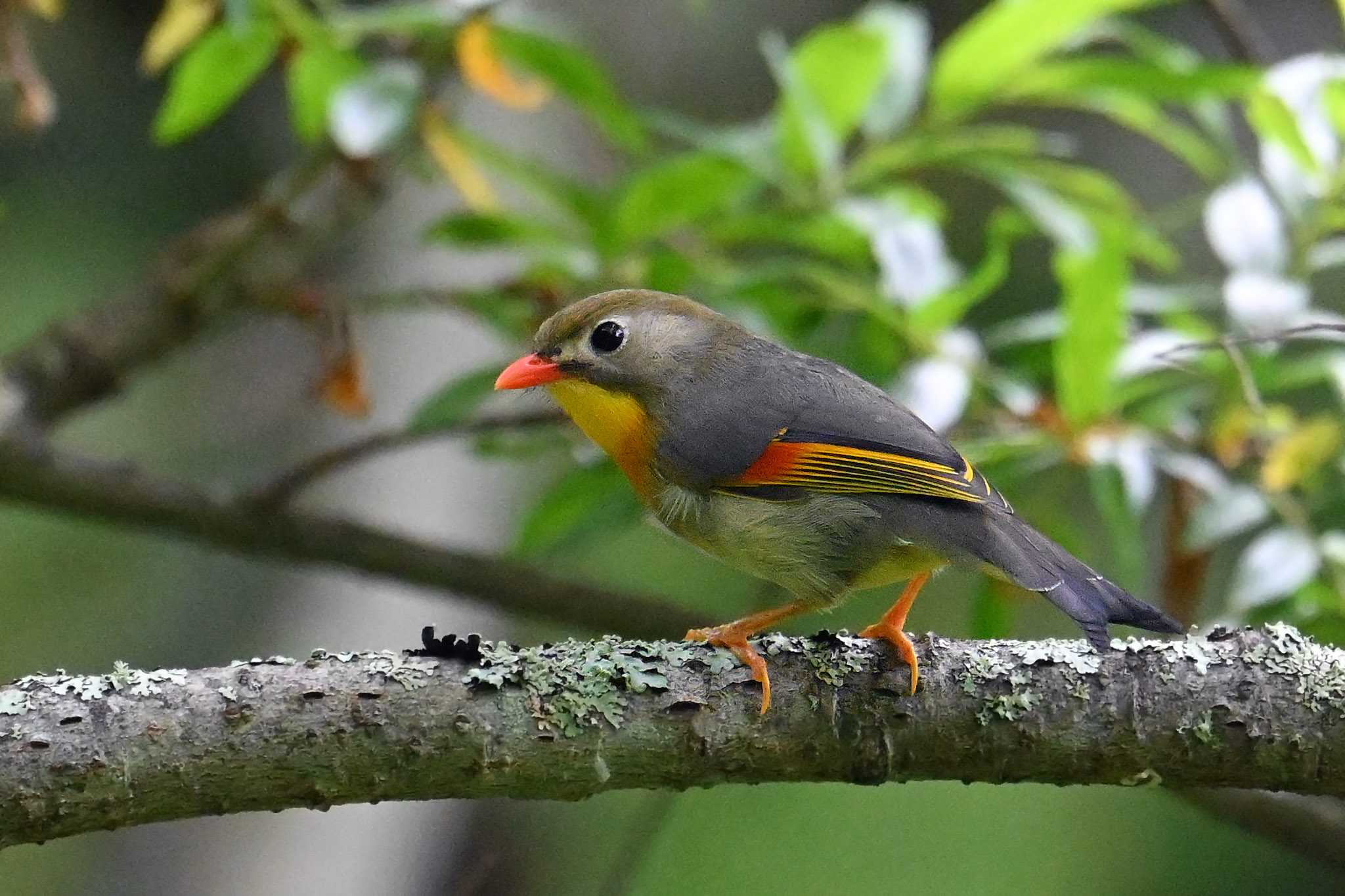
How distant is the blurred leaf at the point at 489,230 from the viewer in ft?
11.5

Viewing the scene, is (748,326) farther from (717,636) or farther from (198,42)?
(198,42)

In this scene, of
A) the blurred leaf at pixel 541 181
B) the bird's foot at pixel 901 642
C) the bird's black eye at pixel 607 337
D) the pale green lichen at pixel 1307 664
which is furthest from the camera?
the blurred leaf at pixel 541 181

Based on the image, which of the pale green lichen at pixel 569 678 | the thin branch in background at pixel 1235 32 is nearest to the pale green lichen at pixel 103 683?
the pale green lichen at pixel 569 678

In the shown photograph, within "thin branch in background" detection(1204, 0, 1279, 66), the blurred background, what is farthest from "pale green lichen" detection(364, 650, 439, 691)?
"thin branch in background" detection(1204, 0, 1279, 66)

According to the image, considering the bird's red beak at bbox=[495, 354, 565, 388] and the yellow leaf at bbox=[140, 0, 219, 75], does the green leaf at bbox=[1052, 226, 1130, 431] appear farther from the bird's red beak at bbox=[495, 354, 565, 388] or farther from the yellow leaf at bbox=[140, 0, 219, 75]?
the yellow leaf at bbox=[140, 0, 219, 75]

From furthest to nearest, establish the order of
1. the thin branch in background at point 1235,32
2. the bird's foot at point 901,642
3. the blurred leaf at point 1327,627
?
the thin branch in background at point 1235,32 → the blurred leaf at point 1327,627 → the bird's foot at point 901,642

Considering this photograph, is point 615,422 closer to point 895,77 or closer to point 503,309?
point 503,309

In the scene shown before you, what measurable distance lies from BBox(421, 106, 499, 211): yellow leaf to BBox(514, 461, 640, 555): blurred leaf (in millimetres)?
799

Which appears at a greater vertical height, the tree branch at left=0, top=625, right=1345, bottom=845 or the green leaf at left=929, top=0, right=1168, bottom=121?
the green leaf at left=929, top=0, right=1168, bottom=121

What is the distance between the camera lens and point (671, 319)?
136 inches

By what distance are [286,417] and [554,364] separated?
2.43 meters

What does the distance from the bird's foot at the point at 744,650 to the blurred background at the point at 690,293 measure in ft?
2.48

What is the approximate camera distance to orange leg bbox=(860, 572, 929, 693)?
2.56 m

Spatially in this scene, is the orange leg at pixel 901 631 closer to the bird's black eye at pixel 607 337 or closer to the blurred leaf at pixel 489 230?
the bird's black eye at pixel 607 337
